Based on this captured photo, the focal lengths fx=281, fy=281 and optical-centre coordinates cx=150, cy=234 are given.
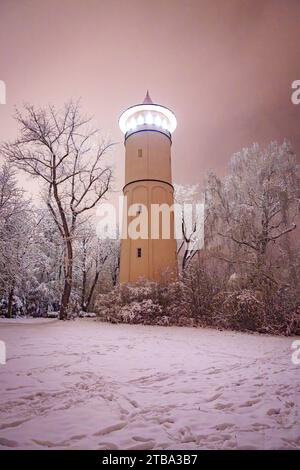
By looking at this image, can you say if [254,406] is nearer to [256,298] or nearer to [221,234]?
[256,298]

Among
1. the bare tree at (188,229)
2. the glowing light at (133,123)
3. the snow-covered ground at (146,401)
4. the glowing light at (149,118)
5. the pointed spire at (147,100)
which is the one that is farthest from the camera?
the bare tree at (188,229)

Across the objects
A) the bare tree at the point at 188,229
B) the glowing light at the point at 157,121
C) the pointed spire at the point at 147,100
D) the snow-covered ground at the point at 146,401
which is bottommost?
the snow-covered ground at the point at 146,401

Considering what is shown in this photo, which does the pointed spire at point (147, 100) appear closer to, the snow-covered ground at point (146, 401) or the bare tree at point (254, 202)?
the bare tree at point (254, 202)

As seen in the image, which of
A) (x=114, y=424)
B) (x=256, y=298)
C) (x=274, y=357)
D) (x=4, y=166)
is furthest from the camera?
(x=4, y=166)

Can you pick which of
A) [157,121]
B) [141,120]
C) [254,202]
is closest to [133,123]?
[141,120]

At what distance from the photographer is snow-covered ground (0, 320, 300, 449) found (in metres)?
3.11

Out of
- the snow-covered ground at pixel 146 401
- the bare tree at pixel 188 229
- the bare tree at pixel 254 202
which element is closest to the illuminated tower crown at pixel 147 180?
the bare tree at pixel 254 202

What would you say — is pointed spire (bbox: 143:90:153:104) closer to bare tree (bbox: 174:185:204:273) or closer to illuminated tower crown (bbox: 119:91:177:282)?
illuminated tower crown (bbox: 119:91:177:282)

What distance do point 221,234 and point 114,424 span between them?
16298 millimetres

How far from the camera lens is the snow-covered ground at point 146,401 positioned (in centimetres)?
311

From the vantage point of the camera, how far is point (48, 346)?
8.05 meters

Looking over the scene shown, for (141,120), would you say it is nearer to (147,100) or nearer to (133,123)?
(133,123)

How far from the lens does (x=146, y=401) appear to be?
416cm
